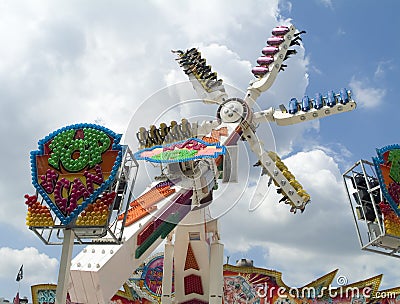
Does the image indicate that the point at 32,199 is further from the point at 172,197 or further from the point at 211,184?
the point at 211,184

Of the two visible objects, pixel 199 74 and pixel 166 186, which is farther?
pixel 199 74

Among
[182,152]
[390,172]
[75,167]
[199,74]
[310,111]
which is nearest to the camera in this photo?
[75,167]

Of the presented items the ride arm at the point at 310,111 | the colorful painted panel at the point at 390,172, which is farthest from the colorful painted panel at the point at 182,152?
the colorful painted panel at the point at 390,172

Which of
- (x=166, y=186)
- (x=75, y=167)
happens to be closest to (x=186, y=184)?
(x=166, y=186)

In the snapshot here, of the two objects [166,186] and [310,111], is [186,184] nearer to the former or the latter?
[166,186]

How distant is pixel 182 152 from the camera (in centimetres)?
1972

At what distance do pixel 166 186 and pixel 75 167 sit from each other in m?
4.55

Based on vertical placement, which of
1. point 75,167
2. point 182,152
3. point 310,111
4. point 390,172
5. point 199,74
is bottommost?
point 75,167

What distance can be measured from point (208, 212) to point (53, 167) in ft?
25.4

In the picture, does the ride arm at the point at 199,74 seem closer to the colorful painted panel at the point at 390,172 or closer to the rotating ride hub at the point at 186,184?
the rotating ride hub at the point at 186,184

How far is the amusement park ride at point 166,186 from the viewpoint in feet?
52.9

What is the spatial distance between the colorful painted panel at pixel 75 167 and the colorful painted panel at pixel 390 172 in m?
9.40

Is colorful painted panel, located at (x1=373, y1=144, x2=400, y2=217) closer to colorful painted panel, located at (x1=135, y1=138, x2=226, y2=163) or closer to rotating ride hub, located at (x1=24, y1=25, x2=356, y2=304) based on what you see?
rotating ride hub, located at (x1=24, y1=25, x2=356, y2=304)

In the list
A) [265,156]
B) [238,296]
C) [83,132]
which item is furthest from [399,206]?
[238,296]
